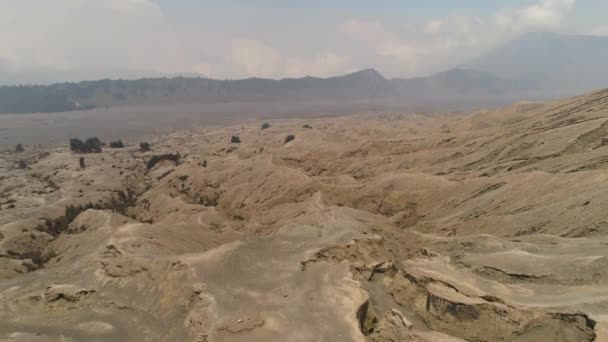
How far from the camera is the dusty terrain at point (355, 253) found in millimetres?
19453

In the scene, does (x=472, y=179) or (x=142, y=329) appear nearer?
(x=142, y=329)

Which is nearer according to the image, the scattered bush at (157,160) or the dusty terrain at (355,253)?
the dusty terrain at (355,253)

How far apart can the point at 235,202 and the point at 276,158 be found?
44.4ft

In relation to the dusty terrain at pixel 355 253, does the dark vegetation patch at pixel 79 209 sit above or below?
below

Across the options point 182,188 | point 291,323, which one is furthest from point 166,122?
point 291,323

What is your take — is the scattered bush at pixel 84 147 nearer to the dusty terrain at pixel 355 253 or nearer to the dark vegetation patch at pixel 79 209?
the dark vegetation patch at pixel 79 209

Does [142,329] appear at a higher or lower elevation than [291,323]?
lower

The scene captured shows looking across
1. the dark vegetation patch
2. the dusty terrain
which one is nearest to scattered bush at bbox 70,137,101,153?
the dark vegetation patch

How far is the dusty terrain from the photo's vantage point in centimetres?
1945

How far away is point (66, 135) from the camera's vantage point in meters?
158

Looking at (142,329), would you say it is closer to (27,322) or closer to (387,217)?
(27,322)

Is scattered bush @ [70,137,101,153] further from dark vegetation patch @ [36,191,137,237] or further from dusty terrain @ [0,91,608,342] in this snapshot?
dusty terrain @ [0,91,608,342]

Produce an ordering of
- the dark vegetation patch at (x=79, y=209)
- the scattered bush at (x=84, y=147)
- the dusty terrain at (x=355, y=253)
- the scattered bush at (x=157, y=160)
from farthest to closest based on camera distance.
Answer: the scattered bush at (x=84, y=147), the scattered bush at (x=157, y=160), the dark vegetation patch at (x=79, y=209), the dusty terrain at (x=355, y=253)

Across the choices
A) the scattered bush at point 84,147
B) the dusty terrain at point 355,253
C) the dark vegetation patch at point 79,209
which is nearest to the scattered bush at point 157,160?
the dark vegetation patch at point 79,209
